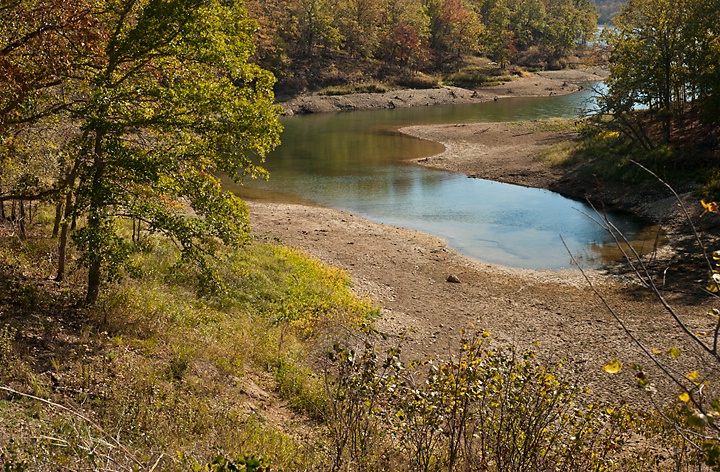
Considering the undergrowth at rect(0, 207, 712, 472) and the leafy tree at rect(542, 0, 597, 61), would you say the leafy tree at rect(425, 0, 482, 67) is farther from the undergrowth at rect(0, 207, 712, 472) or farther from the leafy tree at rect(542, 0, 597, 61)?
the undergrowth at rect(0, 207, 712, 472)

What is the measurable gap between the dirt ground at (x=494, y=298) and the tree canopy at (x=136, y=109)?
15.0ft

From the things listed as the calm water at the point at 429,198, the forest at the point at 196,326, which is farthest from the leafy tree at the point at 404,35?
the forest at the point at 196,326

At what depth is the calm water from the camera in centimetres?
2391

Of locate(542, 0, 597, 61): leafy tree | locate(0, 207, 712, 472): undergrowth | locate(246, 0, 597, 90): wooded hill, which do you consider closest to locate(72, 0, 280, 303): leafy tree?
locate(0, 207, 712, 472): undergrowth

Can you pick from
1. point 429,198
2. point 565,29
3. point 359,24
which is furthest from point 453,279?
point 565,29

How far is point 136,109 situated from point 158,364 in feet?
15.0

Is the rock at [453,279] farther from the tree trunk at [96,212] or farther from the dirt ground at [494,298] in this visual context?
the tree trunk at [96,212]

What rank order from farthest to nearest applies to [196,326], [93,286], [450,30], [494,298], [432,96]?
[450,30]
[432,96]
[494,298]
[196,326]
[93,286]

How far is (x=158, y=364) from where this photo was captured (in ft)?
32.6

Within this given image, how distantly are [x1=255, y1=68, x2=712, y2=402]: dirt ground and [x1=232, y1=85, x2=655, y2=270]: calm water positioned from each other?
1889mm

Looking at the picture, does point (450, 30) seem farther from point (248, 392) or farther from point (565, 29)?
point (248, 392)

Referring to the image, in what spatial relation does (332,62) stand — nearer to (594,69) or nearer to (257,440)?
(594,69)

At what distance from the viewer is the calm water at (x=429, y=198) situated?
23.9 meters

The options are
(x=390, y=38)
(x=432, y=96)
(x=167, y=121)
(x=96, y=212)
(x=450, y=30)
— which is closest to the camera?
(x=96, y=212)
